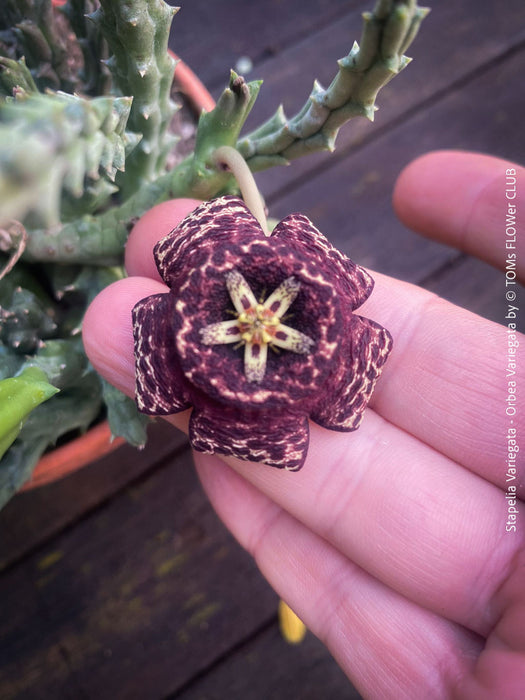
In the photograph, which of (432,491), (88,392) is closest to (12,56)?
(88,392)

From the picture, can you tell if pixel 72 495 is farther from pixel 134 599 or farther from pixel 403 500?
pixel 403 500

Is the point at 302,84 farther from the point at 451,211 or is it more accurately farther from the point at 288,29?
the point at 451,211

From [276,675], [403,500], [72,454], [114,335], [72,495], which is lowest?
[276,675]

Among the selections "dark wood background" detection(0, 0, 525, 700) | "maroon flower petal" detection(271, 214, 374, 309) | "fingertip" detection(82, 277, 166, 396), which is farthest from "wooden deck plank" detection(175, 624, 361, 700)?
"maroon flower petal" detection(271, 214, 374, 309)

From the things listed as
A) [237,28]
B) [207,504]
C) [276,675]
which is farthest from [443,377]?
[237,28]

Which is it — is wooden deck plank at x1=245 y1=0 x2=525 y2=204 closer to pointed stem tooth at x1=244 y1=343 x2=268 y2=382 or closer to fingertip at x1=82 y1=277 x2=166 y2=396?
fingertip at x1=82 y1=277 x2=166 y2=396
